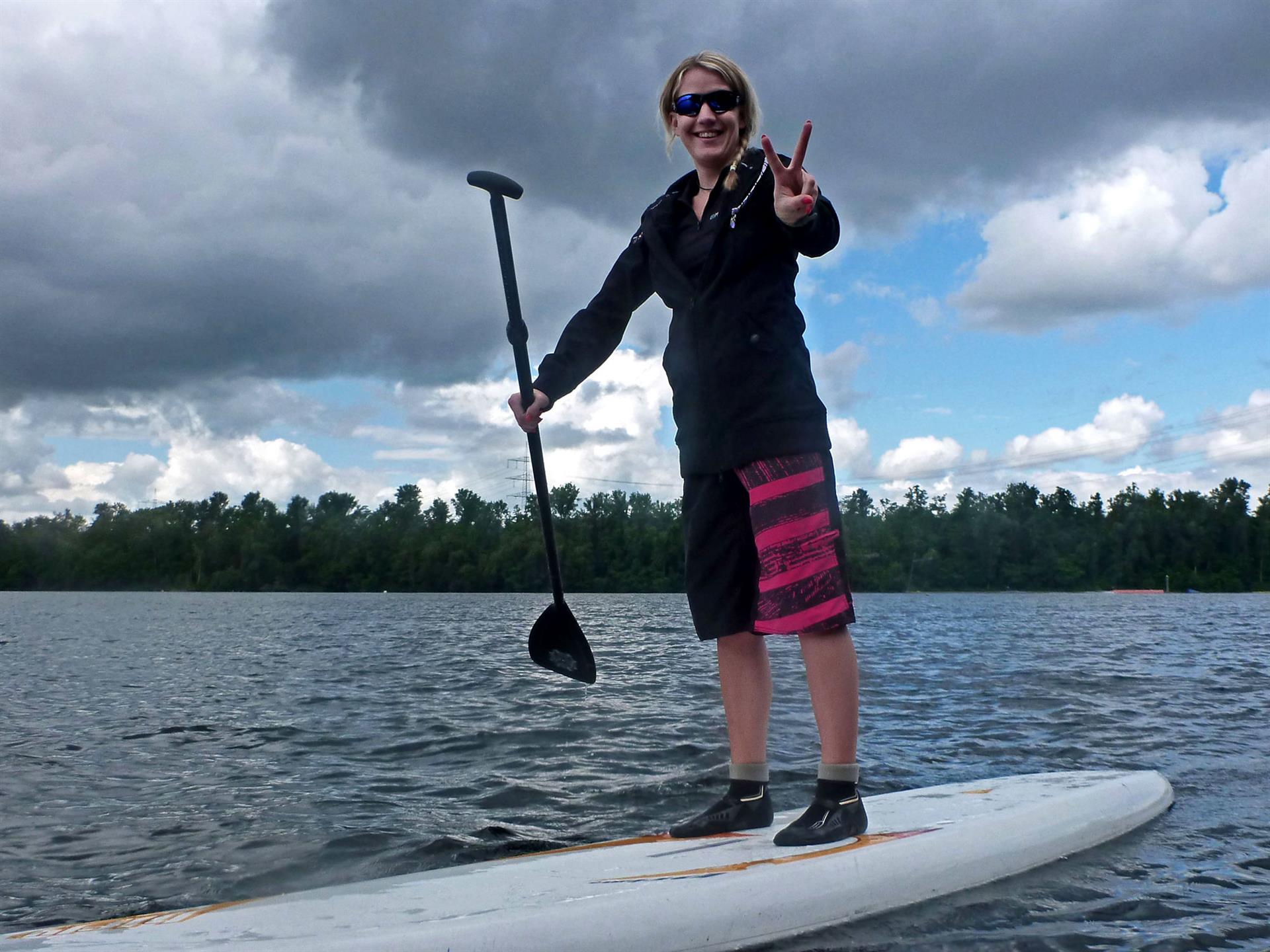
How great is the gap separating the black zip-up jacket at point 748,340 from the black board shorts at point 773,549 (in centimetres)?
6

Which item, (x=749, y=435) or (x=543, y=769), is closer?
(x=749, y=435)

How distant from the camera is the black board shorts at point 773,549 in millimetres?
2576

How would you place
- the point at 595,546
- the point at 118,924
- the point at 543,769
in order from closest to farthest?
the point at 118,924
the point at 543,769
the point at 595,546

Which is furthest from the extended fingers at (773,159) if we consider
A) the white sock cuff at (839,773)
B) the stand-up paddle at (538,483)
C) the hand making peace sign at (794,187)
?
the white sock cuff at (839,773)

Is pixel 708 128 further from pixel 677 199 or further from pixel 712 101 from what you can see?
pixel 677 199

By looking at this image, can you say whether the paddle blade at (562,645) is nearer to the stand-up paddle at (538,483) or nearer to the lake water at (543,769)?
the stand-up paddle at (538,483)

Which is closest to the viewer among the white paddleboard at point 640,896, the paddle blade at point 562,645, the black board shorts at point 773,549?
the white paddleboard at point 640,896

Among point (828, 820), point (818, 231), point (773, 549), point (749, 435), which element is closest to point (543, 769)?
point (828, 820)

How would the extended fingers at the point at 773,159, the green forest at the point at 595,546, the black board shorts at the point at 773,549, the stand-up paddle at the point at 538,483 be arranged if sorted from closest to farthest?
the extended fingers at the point at 773,159, the black board shorts at the point at 773,549, the stand-up paddle at the point at 538,483, the green forest at the point at 595,546

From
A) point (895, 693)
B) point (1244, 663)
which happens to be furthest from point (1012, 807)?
point (1244, 663)

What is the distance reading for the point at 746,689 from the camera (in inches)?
111

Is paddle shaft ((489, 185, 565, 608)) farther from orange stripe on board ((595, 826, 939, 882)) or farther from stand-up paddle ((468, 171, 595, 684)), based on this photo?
orange stripe on board ((595, 826, 939, 882))

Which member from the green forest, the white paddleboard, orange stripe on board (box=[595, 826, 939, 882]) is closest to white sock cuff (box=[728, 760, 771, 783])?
the white paddleboard

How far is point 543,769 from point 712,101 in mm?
3692
